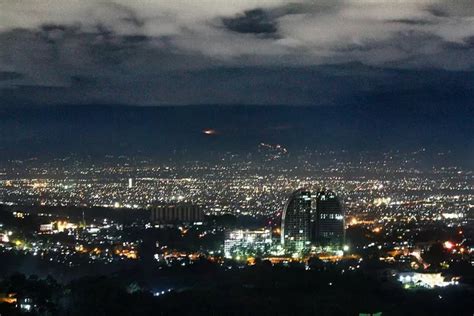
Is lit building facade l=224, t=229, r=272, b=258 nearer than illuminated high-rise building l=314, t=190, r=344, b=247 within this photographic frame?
Yes

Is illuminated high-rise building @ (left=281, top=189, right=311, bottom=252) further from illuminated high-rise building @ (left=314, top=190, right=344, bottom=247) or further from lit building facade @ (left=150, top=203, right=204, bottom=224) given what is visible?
lit building facade @ (left=150, top=203, right=204, bottom=224)

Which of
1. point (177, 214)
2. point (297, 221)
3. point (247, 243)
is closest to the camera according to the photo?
point (247, 243)

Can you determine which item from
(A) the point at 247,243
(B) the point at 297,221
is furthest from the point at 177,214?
(A) the point at 247,243

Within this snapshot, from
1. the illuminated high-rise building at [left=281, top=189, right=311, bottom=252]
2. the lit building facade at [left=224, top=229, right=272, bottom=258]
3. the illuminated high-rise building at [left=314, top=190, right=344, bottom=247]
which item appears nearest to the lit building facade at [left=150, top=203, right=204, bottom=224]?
the lit building facade at [left=224, top=229, right=272, bottom=258]

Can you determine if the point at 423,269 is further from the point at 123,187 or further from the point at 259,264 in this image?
the point at 123,187

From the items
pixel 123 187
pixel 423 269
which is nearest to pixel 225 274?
pixel 423 269

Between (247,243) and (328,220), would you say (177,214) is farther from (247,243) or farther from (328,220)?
(247,243)
